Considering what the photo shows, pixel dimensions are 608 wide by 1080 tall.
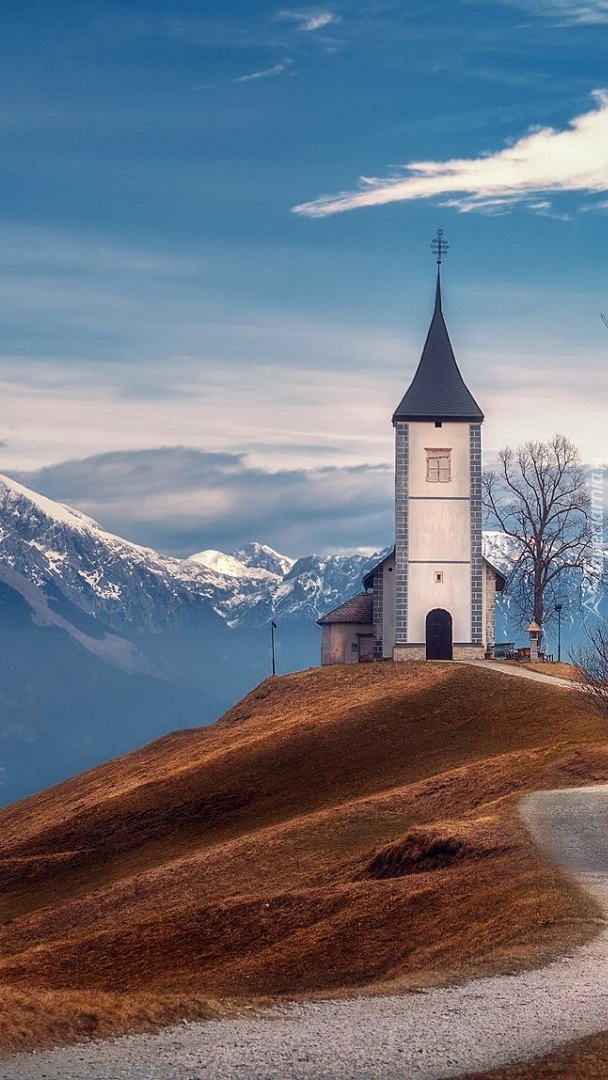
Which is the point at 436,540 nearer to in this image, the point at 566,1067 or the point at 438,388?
the point at 438,388

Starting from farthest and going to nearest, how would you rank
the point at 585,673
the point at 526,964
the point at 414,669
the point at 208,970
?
the point at 414,669, the point at 585,673, the point at 208,970, the point at 526,964

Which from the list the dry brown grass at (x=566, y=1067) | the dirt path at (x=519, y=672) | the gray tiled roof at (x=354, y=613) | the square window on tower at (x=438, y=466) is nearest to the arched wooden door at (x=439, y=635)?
→ the dirt path at (x=519, y=672)

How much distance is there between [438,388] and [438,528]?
9.24 metres

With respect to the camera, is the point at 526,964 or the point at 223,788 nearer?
the point at 526,964

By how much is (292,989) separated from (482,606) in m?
61.3

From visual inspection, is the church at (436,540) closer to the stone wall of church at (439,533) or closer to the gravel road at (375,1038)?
the stone wall of church at (439,533)

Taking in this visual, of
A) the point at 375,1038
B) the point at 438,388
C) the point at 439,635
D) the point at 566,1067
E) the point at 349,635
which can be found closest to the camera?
the point at 566,1067

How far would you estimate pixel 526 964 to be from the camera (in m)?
25.7

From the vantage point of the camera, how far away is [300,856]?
4538 cm

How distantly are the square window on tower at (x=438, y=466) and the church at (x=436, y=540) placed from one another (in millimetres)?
61

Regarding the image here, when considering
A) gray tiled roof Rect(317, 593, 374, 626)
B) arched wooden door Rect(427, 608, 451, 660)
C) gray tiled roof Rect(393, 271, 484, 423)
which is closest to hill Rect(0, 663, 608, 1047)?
arched wooden door Rect(427, 608, 451, 660)

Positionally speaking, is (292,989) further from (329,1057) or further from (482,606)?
(482,606)

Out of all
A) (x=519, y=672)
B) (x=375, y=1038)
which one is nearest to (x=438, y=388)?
(x=519, y=672)

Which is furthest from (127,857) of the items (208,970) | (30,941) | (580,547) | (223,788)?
(580,547)
